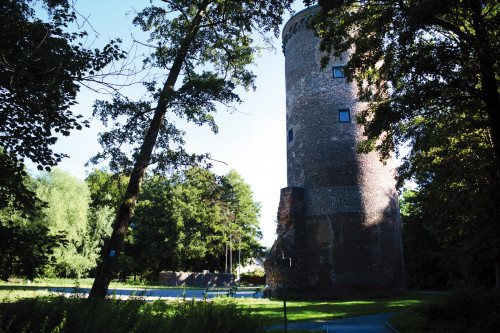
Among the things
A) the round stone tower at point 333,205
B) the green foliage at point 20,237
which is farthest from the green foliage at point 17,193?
the round stone tower at point 333,205

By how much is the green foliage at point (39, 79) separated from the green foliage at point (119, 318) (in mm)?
2721

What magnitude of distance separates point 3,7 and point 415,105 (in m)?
10.4

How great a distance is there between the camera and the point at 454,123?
43.6ft

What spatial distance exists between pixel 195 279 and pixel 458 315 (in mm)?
30207

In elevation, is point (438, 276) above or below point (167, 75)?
below

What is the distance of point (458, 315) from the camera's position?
9.30m

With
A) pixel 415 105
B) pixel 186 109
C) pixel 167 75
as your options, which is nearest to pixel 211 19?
pixel 167 75

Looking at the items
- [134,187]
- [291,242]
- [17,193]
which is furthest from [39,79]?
[291,242]

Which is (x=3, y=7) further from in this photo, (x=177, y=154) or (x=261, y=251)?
(x=261, y=251)

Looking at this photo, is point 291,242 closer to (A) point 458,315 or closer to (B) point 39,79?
(A) point 458,315

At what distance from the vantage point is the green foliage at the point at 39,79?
4.90 metres

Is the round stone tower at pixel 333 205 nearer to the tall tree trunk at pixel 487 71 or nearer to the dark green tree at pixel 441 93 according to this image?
the dark green tree at pixel 441 93

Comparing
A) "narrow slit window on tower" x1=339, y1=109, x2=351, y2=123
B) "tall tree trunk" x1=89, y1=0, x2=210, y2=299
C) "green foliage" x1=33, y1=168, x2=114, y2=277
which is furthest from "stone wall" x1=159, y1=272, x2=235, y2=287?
"tall tree trunk" x1=89, y1=0, x2=210, y2=299

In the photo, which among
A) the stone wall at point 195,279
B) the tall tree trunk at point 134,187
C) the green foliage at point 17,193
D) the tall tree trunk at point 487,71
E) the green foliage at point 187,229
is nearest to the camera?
the green foliage at point 17,193
